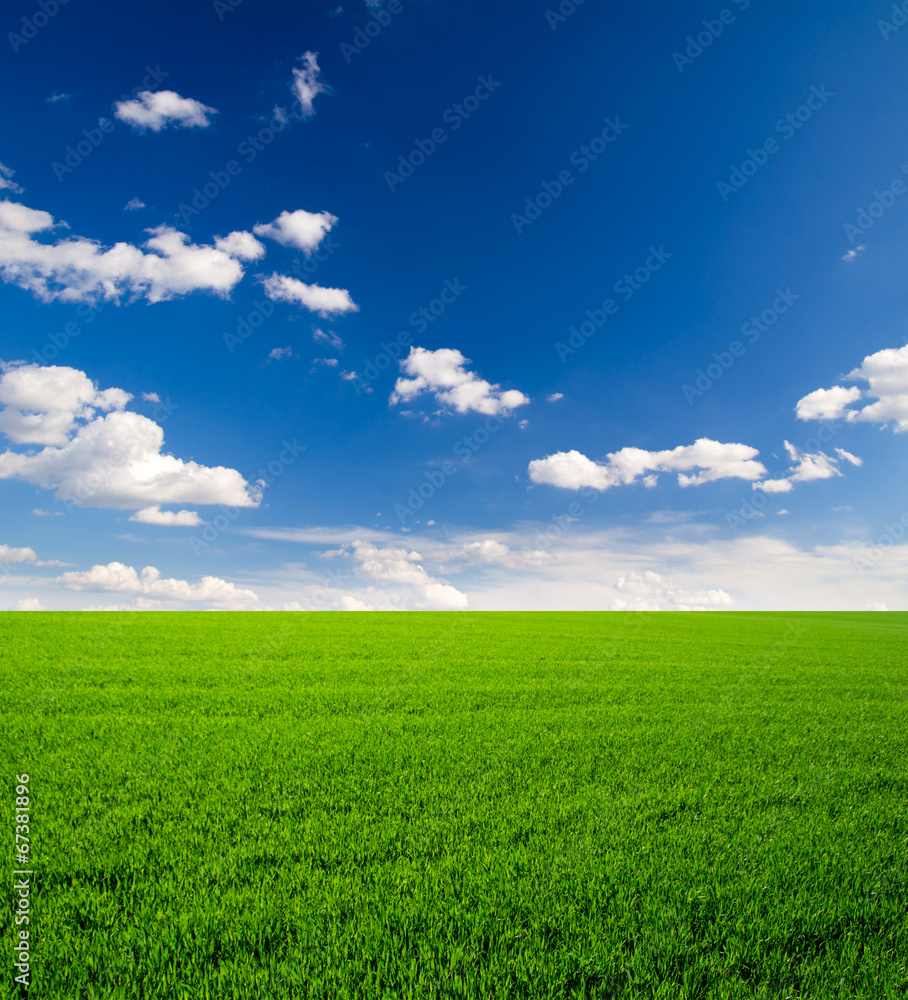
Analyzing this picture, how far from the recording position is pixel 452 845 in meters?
4.32

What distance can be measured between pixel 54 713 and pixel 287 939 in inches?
293

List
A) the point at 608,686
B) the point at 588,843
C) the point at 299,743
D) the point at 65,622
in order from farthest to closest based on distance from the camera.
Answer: the point at 65,622
the point at 608,686
the point at 299,743
the point at 588,843

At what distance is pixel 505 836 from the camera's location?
446cm

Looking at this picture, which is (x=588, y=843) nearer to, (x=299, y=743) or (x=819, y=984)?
(x=819, y=984)

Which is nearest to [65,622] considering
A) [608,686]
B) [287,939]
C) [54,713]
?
[54,713]

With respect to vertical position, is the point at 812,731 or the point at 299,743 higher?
the point at 299,743

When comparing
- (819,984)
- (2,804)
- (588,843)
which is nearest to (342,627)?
(2,804)

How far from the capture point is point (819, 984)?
303 centimetres

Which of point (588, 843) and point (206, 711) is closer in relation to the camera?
point (588, 843)

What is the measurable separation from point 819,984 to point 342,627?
21514mm

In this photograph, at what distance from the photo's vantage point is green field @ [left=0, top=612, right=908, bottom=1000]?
10.0 feet

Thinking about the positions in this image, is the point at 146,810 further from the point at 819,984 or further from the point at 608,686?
the point at 608,686

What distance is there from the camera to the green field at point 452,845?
306cm

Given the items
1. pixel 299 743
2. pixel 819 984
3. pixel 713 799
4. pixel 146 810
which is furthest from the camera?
pixel 299 743
